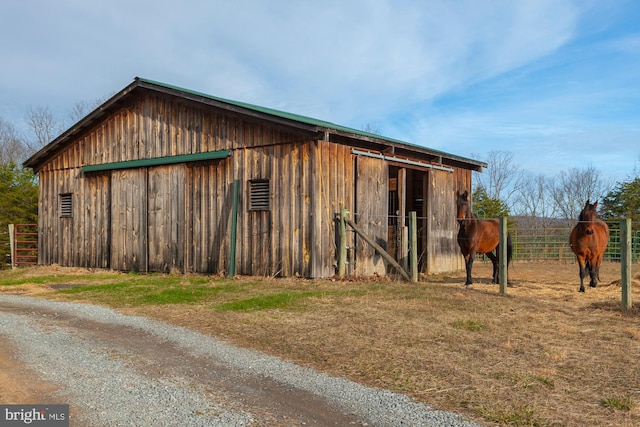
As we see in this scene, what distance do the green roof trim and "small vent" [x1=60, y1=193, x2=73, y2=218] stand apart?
1465 mm

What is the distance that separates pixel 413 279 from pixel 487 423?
8.68 m

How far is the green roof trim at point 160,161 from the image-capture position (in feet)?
48.8

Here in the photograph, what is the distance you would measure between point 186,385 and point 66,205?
54.5ft

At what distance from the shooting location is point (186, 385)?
5.04 metres

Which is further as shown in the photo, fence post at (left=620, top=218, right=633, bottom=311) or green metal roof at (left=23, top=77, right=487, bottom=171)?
green metal roof at (left=23, top=77, right=487, bottom=171)

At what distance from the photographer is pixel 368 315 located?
8.47m

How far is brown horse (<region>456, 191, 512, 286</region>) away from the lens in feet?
42.3

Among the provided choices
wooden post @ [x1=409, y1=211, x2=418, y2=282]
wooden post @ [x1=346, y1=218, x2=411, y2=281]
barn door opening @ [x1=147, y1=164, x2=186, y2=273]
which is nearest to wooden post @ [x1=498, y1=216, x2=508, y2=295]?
wooden post @ [x1=409, y1=211, x2=418, y2=282]

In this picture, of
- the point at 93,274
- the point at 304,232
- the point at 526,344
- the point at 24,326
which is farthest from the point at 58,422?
the point at 93,274

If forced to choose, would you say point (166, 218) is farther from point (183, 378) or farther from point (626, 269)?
point (626, 269)

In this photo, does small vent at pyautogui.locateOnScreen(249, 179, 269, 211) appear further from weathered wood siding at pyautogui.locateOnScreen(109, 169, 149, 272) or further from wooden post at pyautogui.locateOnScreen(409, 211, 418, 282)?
weathered wood siding at pyautogui.locateOnScreen(109, 169, 149, 272)

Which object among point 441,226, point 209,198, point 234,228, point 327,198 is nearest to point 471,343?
point 327,198

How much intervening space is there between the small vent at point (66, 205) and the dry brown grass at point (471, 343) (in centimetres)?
1137

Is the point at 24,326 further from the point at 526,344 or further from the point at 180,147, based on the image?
the point at 180,147
